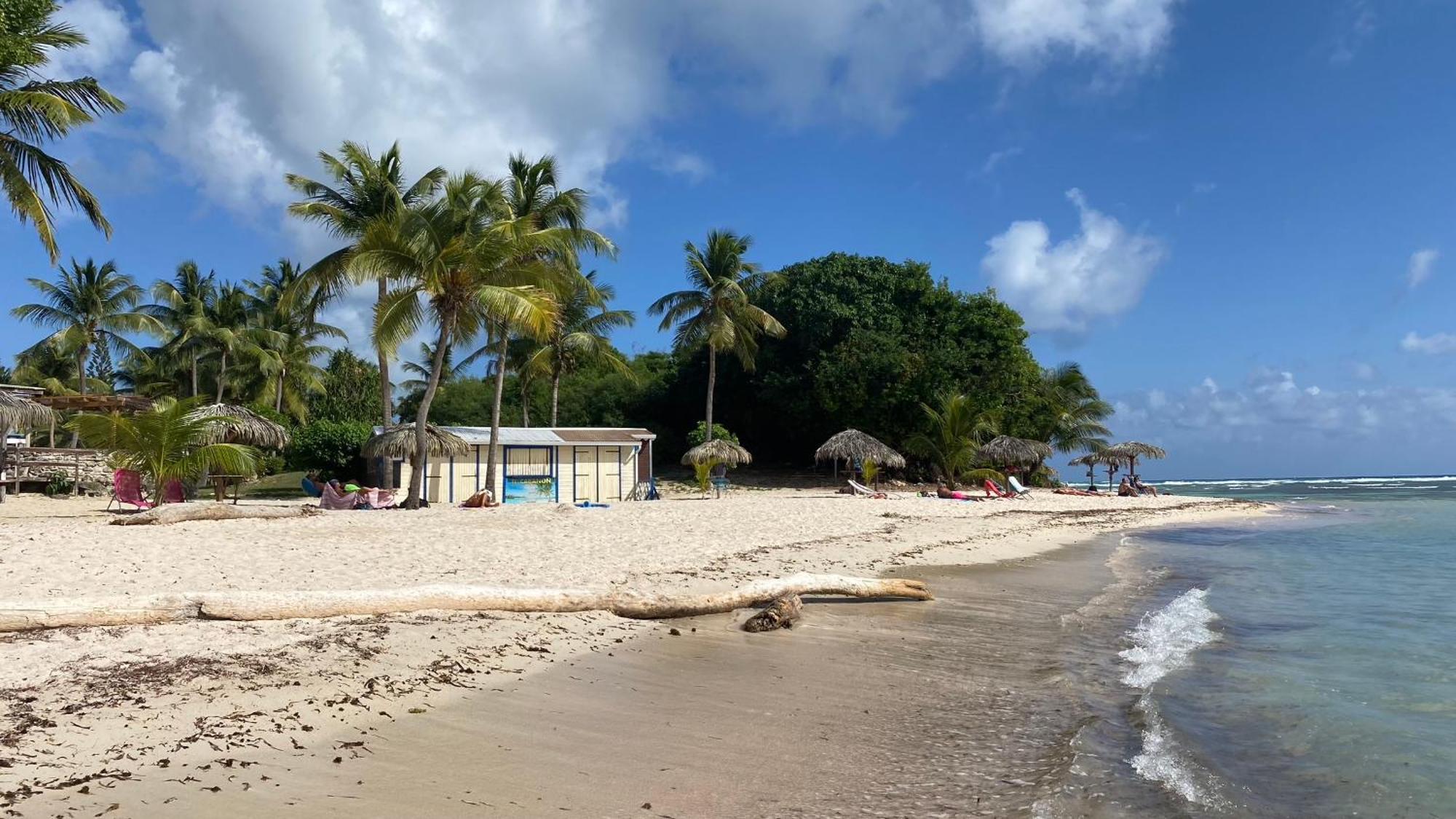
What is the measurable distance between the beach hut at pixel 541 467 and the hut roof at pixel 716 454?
9.86 feet

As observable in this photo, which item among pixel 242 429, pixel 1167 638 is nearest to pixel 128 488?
pixel 242 429

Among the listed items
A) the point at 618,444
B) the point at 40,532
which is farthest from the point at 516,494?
the point at 40,532

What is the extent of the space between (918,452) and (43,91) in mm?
24559

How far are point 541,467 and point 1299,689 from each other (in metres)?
17.7

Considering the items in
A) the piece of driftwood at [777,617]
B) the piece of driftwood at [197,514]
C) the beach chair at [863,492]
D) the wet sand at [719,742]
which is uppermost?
the beach chair at [863,492]

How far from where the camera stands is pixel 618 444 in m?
22.1

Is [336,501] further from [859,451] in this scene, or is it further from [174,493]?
[859,451]

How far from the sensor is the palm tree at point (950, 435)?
28062 mm

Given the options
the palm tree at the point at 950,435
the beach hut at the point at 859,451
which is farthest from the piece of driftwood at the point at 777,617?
the palm tree at the point at 950,435

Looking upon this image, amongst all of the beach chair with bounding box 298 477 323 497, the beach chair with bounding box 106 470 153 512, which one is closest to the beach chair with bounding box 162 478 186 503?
the beach chair with bounding box 106 470 153 512

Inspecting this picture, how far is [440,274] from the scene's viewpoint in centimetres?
1692

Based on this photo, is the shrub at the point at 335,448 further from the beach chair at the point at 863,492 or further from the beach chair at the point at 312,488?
the beach chair at the point at 863,492

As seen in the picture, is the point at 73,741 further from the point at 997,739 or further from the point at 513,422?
the point at 513,422

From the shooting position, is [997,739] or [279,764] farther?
[997,739]
